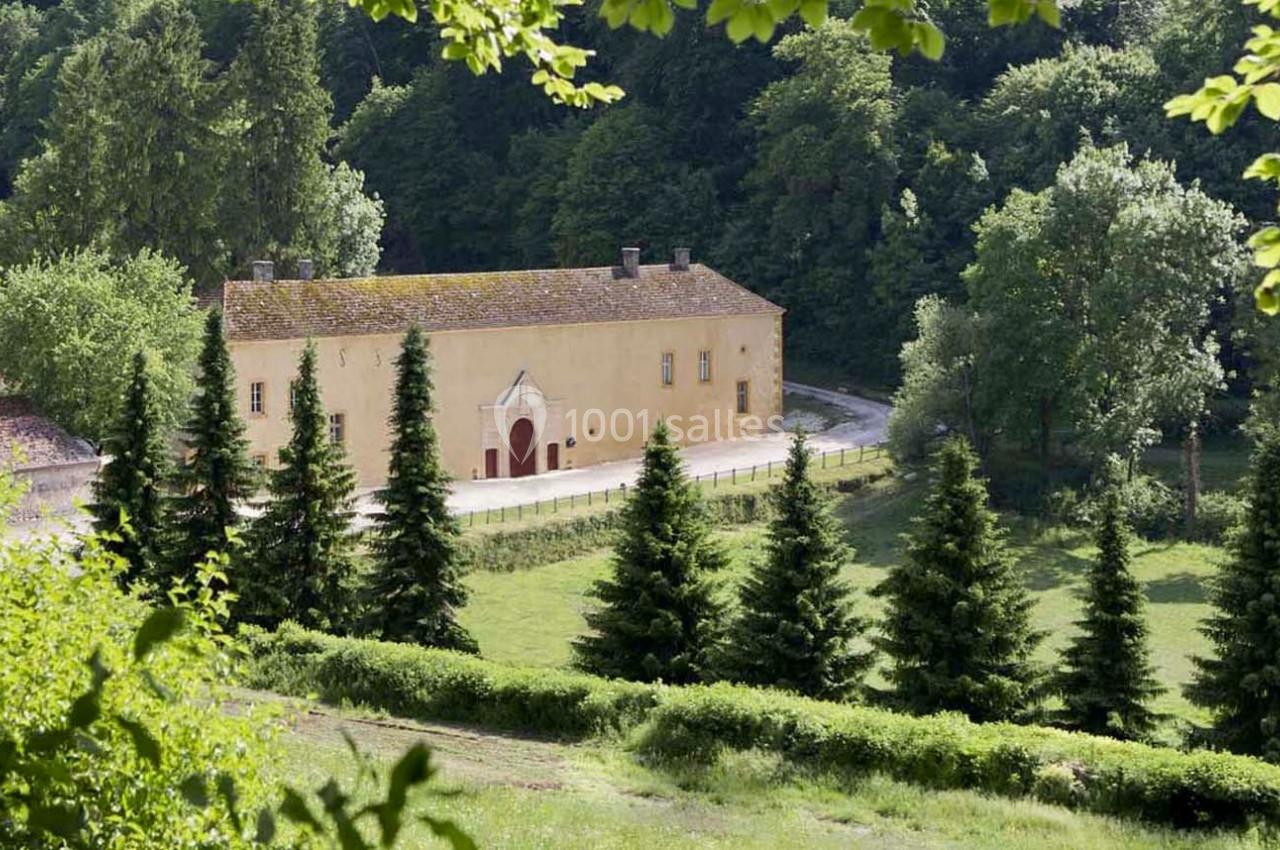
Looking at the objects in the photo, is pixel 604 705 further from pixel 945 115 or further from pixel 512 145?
pixel 512 145

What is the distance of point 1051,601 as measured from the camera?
40062 millimetres

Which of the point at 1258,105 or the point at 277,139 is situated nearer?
the point at 1258,105

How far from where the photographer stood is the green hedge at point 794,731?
66.8 feet

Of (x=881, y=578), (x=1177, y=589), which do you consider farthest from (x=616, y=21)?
(x=1177, y=589)

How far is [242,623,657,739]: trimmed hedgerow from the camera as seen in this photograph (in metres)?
24.0

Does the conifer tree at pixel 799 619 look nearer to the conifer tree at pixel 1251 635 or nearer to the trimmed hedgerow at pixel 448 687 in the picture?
the trimmed hedgerow at pixel 448 687

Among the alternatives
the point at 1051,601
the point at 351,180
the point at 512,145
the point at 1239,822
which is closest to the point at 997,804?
the point at 1239,822

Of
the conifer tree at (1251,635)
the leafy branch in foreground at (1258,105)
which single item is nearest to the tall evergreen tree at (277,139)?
the conifer tree at (1251,635)

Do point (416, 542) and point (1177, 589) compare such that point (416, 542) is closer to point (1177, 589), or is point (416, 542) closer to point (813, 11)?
point (1177, 589)

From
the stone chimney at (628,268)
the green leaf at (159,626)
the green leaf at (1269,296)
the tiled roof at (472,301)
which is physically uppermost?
the stone chimney at (628,268)

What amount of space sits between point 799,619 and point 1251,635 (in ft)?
20.7

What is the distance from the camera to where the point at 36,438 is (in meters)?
40.1

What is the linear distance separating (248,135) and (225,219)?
9.12ft

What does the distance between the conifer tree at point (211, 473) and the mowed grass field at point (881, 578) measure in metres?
5.60
